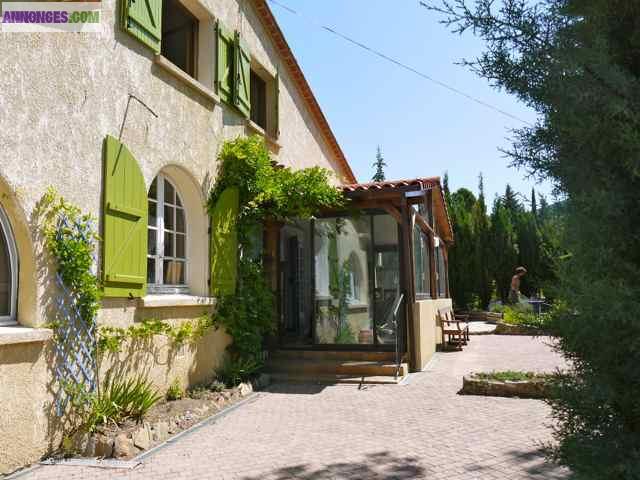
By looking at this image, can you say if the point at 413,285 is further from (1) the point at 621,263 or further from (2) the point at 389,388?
(1) the point at 621,263

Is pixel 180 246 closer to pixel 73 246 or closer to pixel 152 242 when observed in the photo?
pixel 152 242

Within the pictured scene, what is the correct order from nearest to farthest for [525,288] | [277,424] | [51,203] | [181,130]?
[51,203] < [277,424] < [181,130] < [525,288]

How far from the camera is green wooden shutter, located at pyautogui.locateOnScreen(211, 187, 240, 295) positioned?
25.3ft

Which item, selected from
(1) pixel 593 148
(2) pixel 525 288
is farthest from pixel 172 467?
(2) pixel 525 288

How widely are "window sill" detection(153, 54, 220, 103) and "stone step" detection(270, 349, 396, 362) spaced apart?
4383 mm

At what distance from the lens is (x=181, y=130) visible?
7.18m

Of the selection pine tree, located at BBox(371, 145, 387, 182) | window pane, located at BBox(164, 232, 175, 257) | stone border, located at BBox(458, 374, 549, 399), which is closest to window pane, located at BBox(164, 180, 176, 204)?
window pane, located at BBox(164, 232, 175, 257)

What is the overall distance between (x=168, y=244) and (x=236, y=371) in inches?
82.0

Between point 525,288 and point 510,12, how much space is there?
2262 cm

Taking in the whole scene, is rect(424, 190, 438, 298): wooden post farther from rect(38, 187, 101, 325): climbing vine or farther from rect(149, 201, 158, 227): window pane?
rect(38, 187, 101, 325): climbing vine

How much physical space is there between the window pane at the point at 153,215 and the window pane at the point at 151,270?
463mm

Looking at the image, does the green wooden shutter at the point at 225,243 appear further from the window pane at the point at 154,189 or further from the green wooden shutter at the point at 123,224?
the green wooden shutter at the point at 123,224

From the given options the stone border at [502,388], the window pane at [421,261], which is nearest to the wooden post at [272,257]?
the window pane at [421,261]

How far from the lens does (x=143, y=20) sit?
21.2 feet
